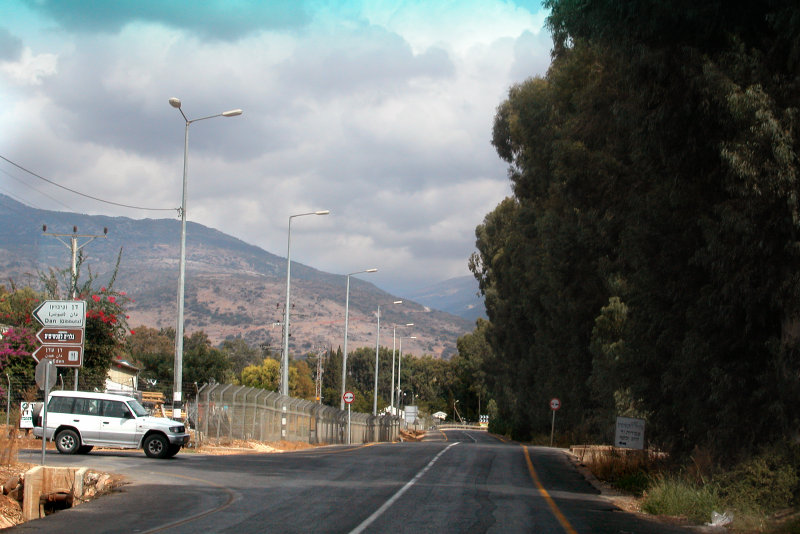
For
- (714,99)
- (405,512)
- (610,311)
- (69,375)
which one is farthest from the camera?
(69,375)

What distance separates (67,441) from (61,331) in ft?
25.6

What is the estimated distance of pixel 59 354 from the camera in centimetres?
A: 2069

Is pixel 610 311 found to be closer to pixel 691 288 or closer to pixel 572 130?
pixel 572 130

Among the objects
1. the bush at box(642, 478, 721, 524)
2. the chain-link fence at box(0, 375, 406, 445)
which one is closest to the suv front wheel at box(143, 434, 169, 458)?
the chain-link fence at box(0, 375, 406, 445)

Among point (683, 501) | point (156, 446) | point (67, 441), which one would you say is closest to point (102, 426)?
point (67, 441)

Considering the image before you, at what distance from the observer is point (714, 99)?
16.5 m

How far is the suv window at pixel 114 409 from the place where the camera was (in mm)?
27453

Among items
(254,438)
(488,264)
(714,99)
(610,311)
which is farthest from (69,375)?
(488,264)

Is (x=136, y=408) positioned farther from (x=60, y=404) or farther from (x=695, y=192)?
(x=695, y=192)

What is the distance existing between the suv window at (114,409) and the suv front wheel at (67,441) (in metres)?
1.11

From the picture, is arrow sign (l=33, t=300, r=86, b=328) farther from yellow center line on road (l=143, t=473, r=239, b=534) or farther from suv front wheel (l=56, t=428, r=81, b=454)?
suv front wheel (l=56, t=428, r=81, b=454)

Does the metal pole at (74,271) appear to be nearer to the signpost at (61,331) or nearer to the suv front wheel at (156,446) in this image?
the suv front wheel at (156,446)

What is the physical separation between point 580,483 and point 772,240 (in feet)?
34.2

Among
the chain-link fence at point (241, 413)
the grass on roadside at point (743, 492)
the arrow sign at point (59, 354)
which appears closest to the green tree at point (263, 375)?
the chain-link fence at point (241, 413)
